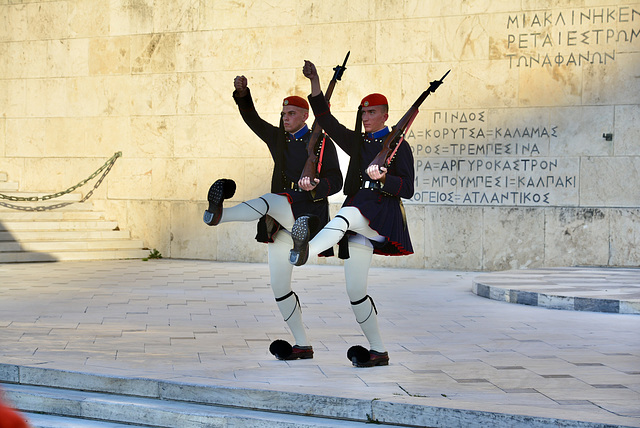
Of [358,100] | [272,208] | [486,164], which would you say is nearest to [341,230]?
[272,208]

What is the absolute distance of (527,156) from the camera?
1292 centimetres

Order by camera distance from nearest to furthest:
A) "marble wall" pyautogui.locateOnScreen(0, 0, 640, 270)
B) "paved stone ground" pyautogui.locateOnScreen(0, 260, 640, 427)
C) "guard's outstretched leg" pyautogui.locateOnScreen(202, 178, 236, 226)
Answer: "paved stone ground" pyautogui.locateOnScreen(0, 260, 640, 427)
"guard's outstretched leg" pyautogui.locateOnScreen(202, 178, 236, 226)
"marble wall" pyautogui.locateOnScreen(0, 0, 640, 270)

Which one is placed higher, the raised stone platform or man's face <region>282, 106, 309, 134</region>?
man's face <region>282, 106, 309, 134</region>

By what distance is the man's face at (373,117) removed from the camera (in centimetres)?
579

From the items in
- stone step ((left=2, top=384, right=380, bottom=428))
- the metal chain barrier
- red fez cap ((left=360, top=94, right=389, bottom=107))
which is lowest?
stone step ((left=2, top=384, right=380, bottom=428))

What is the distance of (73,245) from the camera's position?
1431cm

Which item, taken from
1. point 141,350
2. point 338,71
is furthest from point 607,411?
point 141,350

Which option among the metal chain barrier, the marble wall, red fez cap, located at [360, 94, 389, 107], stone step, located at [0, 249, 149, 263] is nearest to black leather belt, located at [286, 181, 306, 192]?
red fez cap, located at [360, 94, 389, 107]

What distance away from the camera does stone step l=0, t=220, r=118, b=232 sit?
46.5 feet

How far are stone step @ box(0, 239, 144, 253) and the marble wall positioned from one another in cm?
38

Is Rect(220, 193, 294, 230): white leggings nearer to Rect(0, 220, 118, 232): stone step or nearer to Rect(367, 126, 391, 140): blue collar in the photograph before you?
Rect(367, 126, 391, 140): blue collar

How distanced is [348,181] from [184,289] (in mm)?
5264

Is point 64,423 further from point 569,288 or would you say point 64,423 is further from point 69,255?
point 69,255

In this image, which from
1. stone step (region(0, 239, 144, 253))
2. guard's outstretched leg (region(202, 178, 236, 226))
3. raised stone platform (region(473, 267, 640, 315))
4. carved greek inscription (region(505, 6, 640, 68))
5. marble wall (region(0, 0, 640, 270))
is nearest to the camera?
guard's outstretched leg (region(202, 178, 236, 226))
